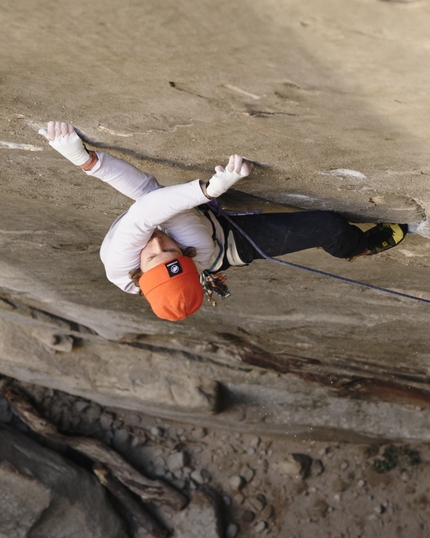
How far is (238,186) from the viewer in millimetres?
2189

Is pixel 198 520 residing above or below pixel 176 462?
below

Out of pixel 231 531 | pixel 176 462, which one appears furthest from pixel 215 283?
pixel 231 531

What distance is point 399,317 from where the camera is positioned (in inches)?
129

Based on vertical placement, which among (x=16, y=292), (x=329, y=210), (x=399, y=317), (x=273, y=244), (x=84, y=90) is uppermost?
(x=84, y=90)

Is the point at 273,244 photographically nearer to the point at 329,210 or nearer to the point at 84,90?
the point at 329,210

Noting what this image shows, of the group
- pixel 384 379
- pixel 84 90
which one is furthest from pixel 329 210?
pixel 384 379

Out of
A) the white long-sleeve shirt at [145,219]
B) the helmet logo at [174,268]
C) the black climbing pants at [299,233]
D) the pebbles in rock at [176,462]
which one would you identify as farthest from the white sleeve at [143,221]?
the pebbles in rock at [176,462]

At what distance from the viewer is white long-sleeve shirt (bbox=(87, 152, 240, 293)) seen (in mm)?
1817

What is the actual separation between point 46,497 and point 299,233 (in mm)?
3791

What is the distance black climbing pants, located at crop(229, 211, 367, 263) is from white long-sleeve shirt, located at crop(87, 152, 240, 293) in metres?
0.23

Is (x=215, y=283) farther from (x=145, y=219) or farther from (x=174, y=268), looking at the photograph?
(x=145, y=219)

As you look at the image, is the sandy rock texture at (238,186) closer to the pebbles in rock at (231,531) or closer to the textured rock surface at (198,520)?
the textured rock surface at (198,520)

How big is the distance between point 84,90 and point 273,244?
44.9 inches

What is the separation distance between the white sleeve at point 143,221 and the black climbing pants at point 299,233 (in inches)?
16.0
